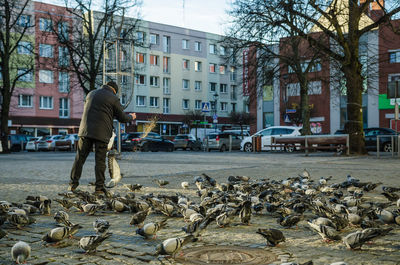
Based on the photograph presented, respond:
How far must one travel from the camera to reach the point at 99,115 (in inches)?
308

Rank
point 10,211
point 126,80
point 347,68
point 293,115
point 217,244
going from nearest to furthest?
point 217,244 < point 10,211 < point 347,68 < point 126,80 < point 293,115

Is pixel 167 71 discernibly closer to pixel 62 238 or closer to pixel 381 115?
pixel 381 115

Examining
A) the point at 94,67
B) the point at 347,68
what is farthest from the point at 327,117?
the point at 347,68

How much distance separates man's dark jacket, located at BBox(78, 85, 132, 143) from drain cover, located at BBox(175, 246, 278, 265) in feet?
14.4

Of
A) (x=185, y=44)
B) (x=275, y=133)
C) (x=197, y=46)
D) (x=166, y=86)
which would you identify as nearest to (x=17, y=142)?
(x=275, y=133)

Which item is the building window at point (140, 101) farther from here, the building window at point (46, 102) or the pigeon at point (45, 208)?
the pigeon at point (45, 208)

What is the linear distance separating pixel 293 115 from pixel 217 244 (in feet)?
151

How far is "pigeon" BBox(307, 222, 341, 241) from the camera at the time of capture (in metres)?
3.90

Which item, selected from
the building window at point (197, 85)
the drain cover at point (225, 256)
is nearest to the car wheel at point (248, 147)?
the drain cover at point (225, 256)

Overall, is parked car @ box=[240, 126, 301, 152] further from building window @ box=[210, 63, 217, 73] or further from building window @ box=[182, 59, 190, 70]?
building window @ box=[210, 63, 217, 73]

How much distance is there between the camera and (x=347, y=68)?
21.1 meters

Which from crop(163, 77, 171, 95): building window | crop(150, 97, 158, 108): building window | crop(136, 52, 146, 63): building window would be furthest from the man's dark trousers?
crop(163, 77, 171, 95): building window

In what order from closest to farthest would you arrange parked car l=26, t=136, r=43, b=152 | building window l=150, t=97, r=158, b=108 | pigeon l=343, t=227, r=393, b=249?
pigeon l=343, t=227, r=393, b=249, parked car l=26, t=136, r=43, b=152, building window l=150, t=97, r=158, b=108

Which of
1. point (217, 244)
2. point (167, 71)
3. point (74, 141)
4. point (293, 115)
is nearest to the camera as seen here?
point (217, 244)
